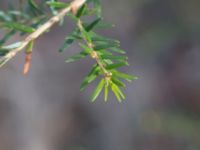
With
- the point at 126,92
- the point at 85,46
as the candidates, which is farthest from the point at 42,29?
the point at 126,92

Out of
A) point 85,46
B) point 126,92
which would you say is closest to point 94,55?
point 85,46

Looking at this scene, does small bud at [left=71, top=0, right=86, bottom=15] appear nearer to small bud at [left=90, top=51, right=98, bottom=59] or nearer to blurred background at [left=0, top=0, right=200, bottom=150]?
small bud at [left=90, top=51, right=98, bottom=59]

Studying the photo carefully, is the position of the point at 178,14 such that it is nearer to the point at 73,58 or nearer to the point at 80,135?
the point at 80,135

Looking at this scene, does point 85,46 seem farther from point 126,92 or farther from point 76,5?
point 126,92

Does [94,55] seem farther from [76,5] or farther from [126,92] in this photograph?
[126,92]

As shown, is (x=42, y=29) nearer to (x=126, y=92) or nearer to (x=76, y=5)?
(x=76, y=5)

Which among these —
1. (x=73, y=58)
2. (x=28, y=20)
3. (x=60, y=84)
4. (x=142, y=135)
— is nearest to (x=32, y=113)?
(x=60, y=84)

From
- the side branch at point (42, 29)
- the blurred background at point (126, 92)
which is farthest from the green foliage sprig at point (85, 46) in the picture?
the blurred background at point (126, 92)

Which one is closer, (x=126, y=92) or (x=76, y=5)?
(x=76, y=5)

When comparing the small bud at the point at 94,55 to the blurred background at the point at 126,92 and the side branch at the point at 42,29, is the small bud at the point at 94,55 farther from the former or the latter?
the blurred background at the point at 126,92
